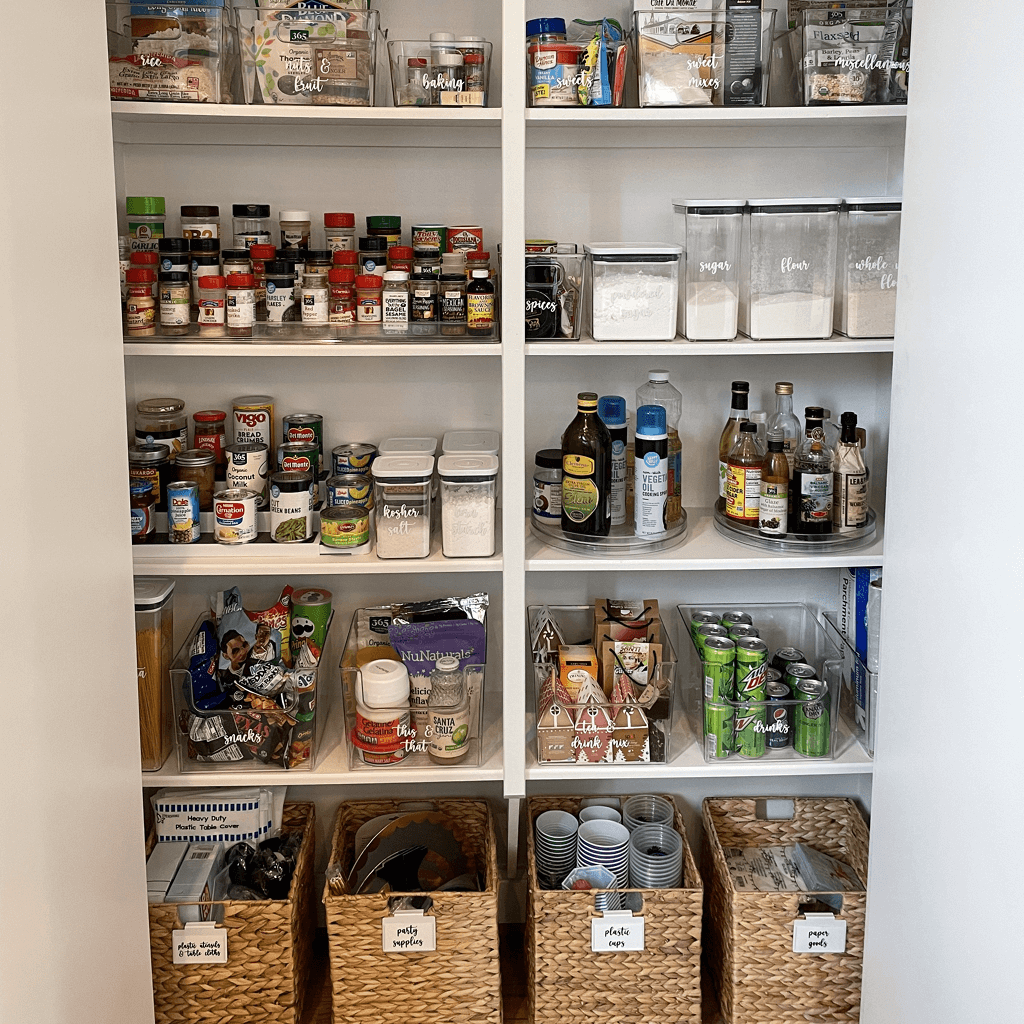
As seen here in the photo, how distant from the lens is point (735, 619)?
245 cm

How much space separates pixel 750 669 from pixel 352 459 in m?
0.86

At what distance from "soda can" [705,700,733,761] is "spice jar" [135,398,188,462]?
3.76ft

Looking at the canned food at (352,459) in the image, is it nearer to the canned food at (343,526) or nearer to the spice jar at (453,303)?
the canned food at (343,526)

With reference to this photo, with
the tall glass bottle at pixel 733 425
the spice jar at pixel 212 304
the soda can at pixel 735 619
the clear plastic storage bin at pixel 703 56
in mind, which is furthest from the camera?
the soda can at pixel 735 619

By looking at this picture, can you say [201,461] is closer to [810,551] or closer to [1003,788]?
[810,551]

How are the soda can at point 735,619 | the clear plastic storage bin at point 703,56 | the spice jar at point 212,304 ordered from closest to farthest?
the clear plastic storage bin at point 703,56 < the spice jar at point 212,304 < the soda can at point 735,619

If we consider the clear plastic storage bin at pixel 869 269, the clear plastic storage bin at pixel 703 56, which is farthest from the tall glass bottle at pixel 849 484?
the clear plastic storage bin at pixel 703 56

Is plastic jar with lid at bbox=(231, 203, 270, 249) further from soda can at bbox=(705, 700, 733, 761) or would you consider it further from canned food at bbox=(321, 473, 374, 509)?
soda can at bbox=(705, 700, 733, 761)

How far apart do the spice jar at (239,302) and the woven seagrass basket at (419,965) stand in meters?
1.05

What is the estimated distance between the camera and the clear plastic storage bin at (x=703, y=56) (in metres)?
2.10

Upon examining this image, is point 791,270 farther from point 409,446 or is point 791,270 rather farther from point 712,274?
point 409,446

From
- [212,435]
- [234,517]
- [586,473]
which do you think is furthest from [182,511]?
[586,473]

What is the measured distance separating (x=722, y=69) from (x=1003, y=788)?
1289mm

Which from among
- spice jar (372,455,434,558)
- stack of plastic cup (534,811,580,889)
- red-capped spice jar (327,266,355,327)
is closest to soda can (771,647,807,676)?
stack of plastic cup (534,811,580,889)
